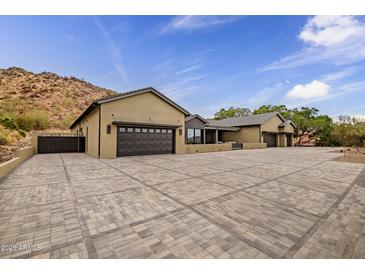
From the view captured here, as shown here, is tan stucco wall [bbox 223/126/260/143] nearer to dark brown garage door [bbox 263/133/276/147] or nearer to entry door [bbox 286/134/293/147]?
dark brown garage door [bbox 263/133/276/147]

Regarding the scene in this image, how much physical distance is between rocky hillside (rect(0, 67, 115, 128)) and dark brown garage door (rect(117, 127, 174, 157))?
28.7 metres

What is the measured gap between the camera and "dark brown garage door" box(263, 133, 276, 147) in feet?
90.3

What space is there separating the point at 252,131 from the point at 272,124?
399 cm

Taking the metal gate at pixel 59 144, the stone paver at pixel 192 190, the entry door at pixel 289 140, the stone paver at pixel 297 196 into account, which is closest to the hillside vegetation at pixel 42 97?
the metal gate at pixel 59 144

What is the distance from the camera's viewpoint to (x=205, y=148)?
18.4 metres

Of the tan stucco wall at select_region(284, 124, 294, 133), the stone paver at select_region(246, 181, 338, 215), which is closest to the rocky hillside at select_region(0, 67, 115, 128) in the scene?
the stone paver at select_region(246, 181, 338, 215)

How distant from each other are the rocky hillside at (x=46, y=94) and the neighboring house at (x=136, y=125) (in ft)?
93.9

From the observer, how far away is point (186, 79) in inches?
1021

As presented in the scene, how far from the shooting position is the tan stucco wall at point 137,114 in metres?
12.5

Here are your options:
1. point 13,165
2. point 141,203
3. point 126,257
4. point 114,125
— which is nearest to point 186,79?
point 114,125

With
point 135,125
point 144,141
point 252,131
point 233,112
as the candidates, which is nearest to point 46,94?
point 135,125
